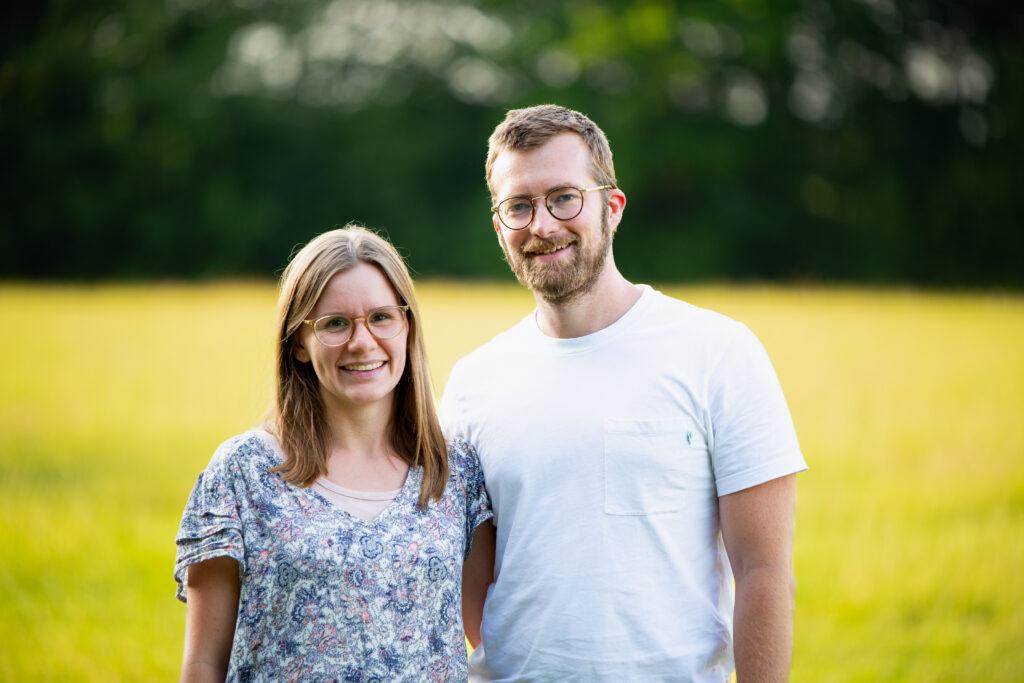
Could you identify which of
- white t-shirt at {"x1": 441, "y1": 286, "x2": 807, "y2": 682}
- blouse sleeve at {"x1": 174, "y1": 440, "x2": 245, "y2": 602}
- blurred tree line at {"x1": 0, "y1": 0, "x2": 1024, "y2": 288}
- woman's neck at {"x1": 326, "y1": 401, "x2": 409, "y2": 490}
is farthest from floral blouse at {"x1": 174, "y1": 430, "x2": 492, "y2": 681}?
blurred tree line at {"x1": 0, "y1": 0, "x2": 1024, "y2": 288}

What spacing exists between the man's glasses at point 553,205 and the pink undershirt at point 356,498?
76 cm

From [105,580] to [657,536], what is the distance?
205 inches

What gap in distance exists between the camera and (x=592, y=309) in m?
2.68

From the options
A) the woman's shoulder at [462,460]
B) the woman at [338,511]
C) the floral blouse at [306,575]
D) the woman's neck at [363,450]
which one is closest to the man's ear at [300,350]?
the woman at [338,511]

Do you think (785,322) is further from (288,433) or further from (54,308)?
(288,433)

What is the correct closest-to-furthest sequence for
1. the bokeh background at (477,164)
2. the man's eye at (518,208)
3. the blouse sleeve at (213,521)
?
the blouse sleeve at (213,521) < the man's eye at (518,208) < the bokeh background at (477,164)

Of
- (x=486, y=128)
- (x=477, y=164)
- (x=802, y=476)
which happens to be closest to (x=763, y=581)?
(x=802, y=476)

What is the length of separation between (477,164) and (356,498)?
25.5m

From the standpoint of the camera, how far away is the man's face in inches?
103

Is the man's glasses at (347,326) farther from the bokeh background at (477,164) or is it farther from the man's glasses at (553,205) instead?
the bokeh background at (477,164)

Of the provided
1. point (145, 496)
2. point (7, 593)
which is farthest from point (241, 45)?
point (7, 593)

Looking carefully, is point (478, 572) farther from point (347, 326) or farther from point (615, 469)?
point (347, 326)

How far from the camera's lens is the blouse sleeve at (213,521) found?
2191mm

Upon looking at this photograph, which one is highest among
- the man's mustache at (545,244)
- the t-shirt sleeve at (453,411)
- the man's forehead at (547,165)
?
the man's forehead at (547,165)
